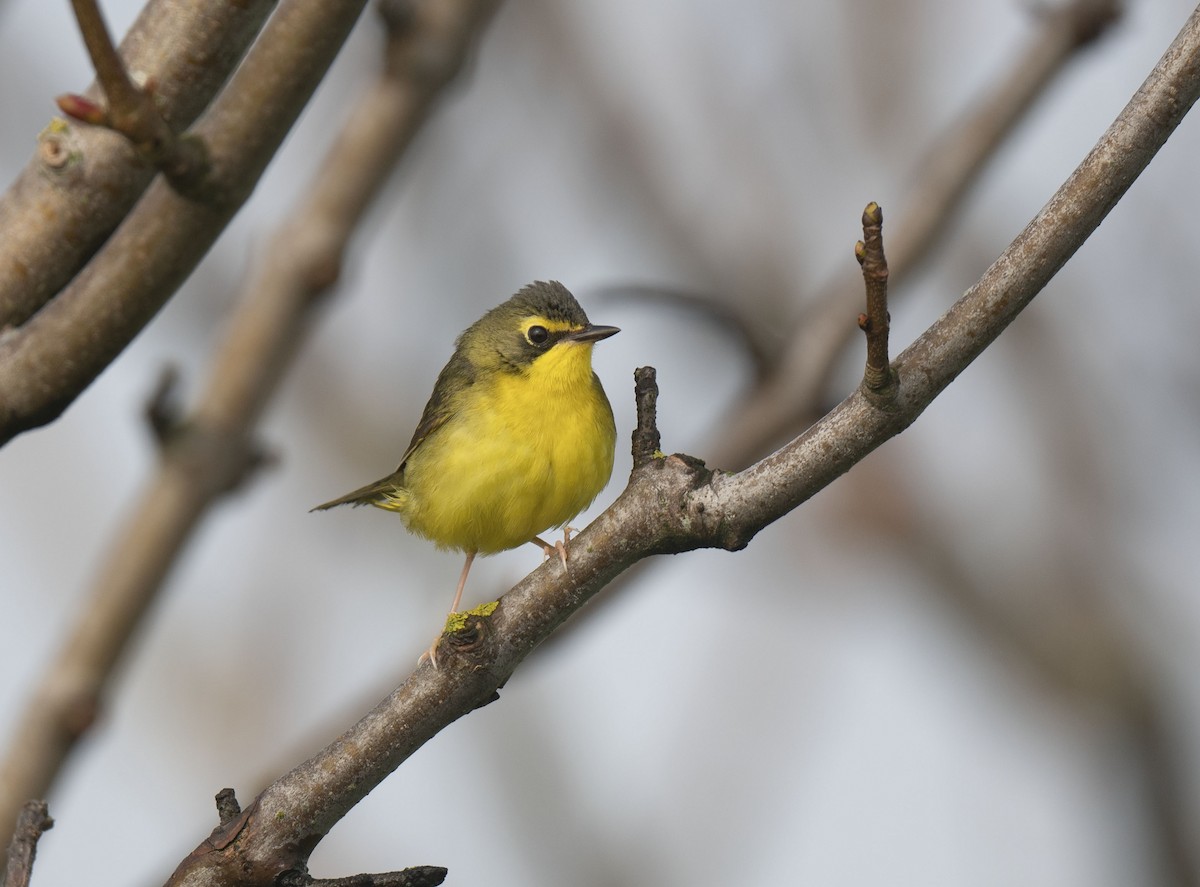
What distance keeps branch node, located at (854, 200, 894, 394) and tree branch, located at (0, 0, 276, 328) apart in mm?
2072

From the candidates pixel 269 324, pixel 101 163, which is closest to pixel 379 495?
pixel 269 324

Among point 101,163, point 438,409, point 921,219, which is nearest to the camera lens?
point 101,163

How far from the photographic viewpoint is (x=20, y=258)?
12.5 feet

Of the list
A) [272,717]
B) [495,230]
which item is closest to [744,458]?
[495,230]

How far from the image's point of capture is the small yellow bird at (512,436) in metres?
5.63

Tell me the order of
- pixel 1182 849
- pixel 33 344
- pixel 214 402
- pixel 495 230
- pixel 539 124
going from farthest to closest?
pixel 539 124 → pixel 495 230 → pixel 1182 849 → pixel 214 402 → pixel 33 344

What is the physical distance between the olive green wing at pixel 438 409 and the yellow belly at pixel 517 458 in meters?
0.10

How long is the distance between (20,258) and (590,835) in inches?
310

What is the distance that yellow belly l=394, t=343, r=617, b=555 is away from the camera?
5.61m

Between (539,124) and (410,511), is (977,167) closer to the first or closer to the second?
(410,511)

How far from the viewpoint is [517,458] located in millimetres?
5664

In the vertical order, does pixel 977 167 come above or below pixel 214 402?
above

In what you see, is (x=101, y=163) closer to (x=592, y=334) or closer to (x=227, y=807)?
(x=227, y=807)

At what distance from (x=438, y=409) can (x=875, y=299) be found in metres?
4.04
